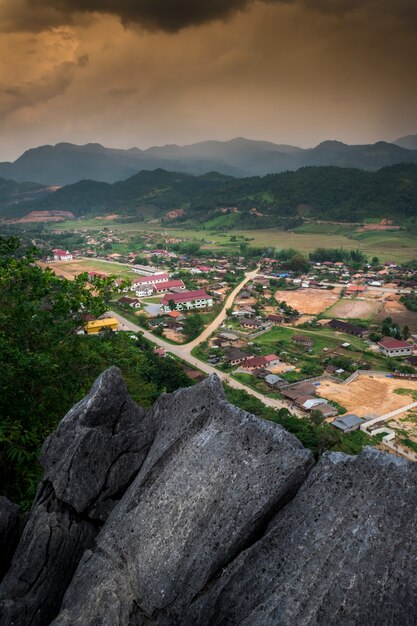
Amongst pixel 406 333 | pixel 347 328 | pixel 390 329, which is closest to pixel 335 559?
pixel 406 333

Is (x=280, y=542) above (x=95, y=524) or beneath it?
above

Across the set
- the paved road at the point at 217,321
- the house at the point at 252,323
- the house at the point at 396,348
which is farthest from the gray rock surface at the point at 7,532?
the house at the point at 252,323

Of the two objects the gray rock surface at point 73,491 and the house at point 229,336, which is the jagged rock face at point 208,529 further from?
the house at point 229,336

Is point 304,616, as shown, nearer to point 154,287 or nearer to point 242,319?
point 242,319

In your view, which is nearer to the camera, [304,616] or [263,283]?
[304,616]

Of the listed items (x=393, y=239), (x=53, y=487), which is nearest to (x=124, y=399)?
(x=53, y=487)

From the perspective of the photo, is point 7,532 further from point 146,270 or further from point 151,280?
point 146,270
